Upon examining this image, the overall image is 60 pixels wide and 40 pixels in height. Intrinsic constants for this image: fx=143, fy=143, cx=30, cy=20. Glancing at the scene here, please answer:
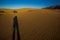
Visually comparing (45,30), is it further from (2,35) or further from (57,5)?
(2,35)

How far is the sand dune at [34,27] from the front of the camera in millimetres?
2461

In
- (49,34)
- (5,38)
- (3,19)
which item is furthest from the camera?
(3,19)

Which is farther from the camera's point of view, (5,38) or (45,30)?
(45,30)

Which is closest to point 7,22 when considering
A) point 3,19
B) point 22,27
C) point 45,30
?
point 3,19

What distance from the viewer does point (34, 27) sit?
111 inches

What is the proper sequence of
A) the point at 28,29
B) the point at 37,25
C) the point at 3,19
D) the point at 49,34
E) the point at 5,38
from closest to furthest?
1. the point at 5,38
2. the point at 49,34
3. the point at 28,29
4. the point at 37,25
5. the point at 3,19

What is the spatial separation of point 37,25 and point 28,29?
27 centimetres

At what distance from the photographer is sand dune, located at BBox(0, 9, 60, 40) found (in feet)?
8.07

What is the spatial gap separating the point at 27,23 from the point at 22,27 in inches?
9.3

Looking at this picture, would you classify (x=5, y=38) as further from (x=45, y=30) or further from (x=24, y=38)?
(x=45, y=30)

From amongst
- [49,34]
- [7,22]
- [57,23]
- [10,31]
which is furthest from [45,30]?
[7,22]

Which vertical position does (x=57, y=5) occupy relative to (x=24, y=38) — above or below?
above

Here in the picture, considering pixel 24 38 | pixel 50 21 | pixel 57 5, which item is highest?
pixel 57 5

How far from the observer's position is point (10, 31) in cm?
263
